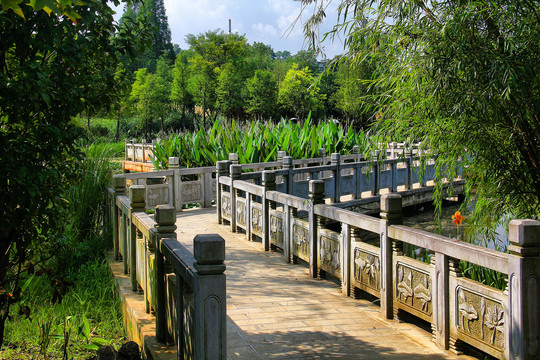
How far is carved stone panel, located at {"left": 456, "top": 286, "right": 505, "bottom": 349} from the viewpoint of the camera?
384 centimetres

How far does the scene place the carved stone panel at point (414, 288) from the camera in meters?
4.62

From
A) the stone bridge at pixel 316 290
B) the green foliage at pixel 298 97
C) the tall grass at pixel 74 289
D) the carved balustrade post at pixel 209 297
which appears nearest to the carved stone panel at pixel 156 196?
the tall grass at pixel 74 289

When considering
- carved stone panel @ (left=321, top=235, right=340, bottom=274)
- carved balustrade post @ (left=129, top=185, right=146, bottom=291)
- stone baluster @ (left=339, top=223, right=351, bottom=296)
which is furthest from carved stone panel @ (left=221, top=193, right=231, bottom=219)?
carved balustrade post @ (left=129, top=185, right=146, bottom=291)

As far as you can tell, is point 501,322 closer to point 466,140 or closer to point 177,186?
point 466,140

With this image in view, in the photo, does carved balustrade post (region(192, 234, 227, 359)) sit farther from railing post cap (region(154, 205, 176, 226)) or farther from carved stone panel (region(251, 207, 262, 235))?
carved stone panel (region(251, 207, 262, 235))

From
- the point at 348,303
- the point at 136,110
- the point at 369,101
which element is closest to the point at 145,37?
the point at 369,101

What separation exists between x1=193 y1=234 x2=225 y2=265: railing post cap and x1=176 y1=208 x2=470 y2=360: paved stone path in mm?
1564

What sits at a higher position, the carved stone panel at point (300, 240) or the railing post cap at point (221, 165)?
the railing post cap at point (221, 165)

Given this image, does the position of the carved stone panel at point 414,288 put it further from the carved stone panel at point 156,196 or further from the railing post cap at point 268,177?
the carved stone panel at point 156,196

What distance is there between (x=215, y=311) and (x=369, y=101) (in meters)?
3.89

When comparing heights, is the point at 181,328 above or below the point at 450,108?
below

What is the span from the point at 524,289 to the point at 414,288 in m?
1.30

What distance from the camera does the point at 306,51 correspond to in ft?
20.2

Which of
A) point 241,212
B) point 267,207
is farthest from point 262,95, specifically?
point 267,207
